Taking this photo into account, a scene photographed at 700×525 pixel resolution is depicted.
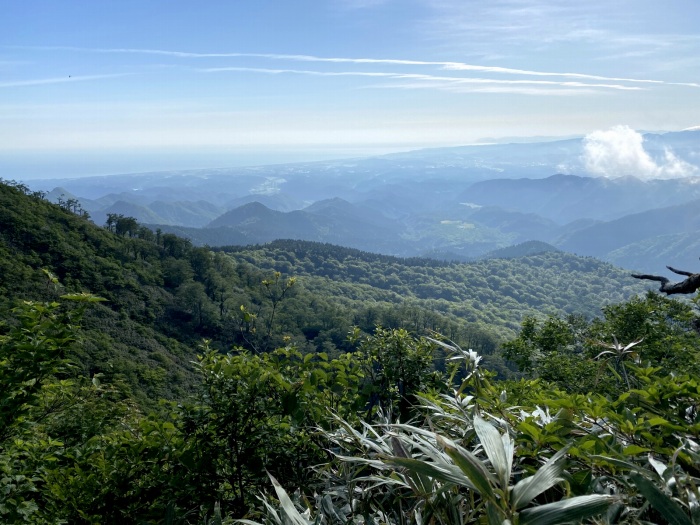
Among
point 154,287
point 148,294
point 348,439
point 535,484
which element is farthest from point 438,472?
point 154,287

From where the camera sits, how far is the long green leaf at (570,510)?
3.86 ft

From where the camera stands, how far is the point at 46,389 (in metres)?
5.68

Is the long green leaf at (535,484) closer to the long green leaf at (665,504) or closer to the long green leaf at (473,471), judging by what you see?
the long green leaf at (473,471)

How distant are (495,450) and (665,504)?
0.45 metres

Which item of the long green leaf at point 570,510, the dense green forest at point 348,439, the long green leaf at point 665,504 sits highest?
the long green leaf at point 570,510

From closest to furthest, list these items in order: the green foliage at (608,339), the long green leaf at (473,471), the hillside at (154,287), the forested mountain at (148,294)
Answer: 1. the long green leaf at (473,471)
2. the green foliage at (608,339)
3. the forested mountain at (148,294)
4. the hillside at (154,287)

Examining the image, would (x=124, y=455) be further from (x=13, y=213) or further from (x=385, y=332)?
(x=13, y=213)

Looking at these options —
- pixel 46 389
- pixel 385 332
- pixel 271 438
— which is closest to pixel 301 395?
pixel 271 438

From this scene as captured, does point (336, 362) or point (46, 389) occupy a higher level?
point (336, 362)

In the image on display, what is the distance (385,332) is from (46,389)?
4183 millimetres

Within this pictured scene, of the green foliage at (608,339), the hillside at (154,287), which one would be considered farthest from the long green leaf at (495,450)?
the hillside at (154,287)

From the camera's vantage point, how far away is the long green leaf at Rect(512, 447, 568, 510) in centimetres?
124

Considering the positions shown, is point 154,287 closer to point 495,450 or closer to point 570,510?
point 495,450

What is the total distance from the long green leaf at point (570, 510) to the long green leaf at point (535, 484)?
43 millimetres
